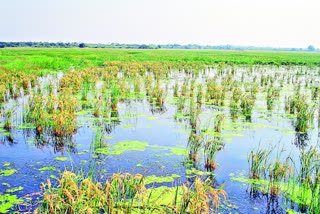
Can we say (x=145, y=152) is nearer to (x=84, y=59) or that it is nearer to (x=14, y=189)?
(x=14, y=189)

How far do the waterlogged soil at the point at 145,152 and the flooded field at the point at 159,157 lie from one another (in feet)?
0.07

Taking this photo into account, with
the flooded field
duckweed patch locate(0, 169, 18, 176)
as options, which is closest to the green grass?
the flooded field

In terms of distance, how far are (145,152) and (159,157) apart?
44 cm

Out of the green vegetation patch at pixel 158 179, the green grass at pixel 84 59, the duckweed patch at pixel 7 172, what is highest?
the green grass at pixel 84 59

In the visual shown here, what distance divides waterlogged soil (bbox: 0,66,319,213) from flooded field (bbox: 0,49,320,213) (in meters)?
0.02

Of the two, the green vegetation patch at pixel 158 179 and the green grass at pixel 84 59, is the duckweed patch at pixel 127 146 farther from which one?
the green grass at pixel 84 59


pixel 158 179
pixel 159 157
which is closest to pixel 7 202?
pixel 158 179

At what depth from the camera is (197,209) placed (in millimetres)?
3770

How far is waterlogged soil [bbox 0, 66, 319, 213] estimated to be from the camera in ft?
16.9

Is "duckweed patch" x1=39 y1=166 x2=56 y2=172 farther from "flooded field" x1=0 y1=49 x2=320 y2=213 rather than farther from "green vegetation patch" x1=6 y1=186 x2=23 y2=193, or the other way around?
"green vegetation patch" x1=6 y1=186 x2=23 y2=193

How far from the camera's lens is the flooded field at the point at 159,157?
4.28 metres

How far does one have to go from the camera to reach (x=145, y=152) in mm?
7016

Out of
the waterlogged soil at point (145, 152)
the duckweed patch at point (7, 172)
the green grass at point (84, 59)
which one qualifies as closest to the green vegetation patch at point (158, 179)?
the waterlogged soil at point (145, 152)

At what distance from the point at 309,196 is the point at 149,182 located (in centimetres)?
265
